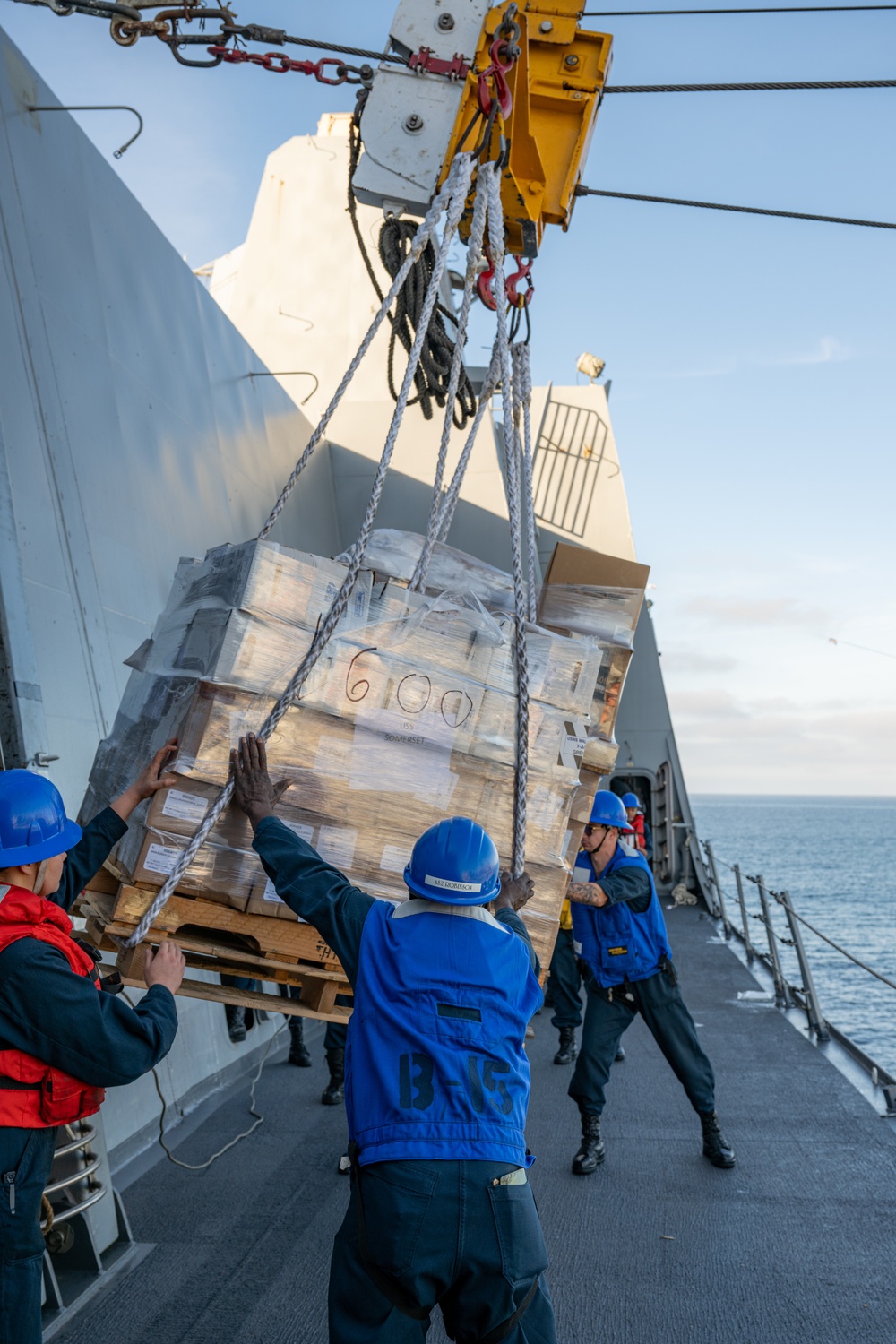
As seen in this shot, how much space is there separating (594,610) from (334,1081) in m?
3.42

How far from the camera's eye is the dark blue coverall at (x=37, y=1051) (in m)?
2.42

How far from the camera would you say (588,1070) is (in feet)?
17.1

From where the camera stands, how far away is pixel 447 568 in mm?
4035

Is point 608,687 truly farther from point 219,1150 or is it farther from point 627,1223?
point 219,1150

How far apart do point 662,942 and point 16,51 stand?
5978 mm

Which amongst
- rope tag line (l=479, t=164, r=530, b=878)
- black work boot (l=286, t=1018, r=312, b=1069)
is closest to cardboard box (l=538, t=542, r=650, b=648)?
rope tag line (l=479, t=164, r=530, b=878)

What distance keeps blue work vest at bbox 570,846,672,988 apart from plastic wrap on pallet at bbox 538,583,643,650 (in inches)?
61.2

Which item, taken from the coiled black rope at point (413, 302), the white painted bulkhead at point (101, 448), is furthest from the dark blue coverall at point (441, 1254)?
the coiled black rope at point (413, 302)

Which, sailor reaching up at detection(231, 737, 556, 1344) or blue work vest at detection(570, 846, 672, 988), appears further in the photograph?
blue work vest at detection(570, 846, 672, 988)

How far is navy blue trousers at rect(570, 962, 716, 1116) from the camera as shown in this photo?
5.19 metres

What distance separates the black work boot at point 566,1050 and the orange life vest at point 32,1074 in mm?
5291

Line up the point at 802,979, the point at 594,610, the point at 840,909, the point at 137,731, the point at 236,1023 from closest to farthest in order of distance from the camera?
the point at 137,731, the point at 594,610, the point at 236,1023, the point at 802,979, the point at 840,909

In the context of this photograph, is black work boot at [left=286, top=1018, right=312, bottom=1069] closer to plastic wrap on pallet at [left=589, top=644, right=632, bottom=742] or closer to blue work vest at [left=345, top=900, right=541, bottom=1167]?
plastic wrap on pallet at [left=589, top=644, right=632, bottom=742]

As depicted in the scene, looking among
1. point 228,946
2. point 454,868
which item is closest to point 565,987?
point 228,946
